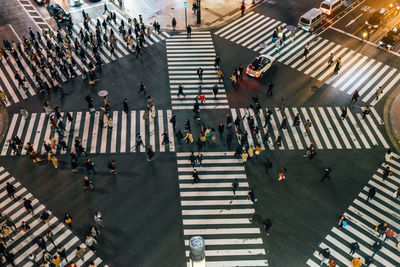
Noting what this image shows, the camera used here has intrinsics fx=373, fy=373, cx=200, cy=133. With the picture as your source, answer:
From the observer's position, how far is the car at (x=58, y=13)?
44.1 metres

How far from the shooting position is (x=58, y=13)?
4466cm

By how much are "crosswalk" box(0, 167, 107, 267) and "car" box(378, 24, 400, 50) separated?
119 feet

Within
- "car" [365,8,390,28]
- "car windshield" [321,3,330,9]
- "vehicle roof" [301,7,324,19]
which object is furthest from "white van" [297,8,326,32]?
"car" [365,8,390,28]

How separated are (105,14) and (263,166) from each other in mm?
29338

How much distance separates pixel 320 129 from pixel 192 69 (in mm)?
14206

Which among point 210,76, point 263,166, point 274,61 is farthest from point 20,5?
point 263,166

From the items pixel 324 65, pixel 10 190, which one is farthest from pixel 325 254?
pixel 324 65

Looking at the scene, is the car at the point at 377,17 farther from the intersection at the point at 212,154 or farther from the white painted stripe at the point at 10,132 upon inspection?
the white painted stripe at the point at 10,132

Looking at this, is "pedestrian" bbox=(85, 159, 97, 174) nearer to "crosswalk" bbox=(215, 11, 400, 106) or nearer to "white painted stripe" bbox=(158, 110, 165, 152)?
"white painted stripe" bbox=(158, 110, 165, 152)

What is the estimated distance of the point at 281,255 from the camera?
78.3 feet

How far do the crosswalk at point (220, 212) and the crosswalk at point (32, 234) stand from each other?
6866 millimetres

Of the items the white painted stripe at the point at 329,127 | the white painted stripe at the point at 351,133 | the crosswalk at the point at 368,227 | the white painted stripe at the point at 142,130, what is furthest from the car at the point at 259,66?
the crosswalk at the point at 368,227

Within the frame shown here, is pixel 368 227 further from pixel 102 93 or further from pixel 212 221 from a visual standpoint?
pixel 102 93

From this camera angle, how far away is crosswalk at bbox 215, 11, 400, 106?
36719mm
